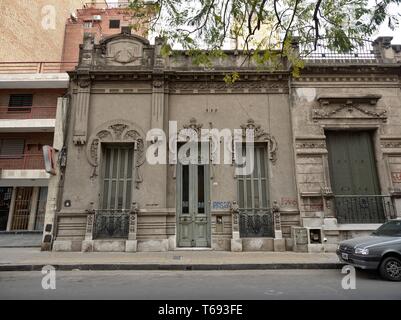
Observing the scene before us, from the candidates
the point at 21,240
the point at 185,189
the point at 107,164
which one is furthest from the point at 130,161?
the point at 21,240

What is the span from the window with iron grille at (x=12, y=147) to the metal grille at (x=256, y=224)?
1371 cm

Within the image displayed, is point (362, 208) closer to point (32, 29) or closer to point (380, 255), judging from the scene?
point (380, 255)

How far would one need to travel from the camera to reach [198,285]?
6.16 meters

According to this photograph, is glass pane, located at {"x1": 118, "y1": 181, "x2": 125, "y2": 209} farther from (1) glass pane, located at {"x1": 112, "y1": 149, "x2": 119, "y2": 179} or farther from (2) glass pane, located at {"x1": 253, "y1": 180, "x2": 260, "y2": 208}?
(2) glass pane, located at {"x1": 253, "y1": 180, "x2": 260, "y2": 208}

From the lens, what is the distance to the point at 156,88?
12.0m

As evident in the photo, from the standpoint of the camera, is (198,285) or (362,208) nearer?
(198,285)

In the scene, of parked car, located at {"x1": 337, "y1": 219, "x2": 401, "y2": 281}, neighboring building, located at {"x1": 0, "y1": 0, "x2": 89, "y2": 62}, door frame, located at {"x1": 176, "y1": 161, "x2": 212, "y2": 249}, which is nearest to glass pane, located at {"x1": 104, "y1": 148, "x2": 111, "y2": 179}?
door frame, located at {"x1": 176, "y1": 161, "x2": 212, "y2": 249}

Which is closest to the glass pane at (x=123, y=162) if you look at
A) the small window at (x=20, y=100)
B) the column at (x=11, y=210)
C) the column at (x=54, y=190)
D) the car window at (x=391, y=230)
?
the column at (x=54, y=190)

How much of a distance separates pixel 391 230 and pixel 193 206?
252 inches

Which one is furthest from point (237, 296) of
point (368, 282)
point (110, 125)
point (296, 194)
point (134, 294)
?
point (110, 125)

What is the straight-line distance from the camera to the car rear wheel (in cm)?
664

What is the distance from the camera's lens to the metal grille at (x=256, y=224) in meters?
11.1

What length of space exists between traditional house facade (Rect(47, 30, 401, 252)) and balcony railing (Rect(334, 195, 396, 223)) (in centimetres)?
4

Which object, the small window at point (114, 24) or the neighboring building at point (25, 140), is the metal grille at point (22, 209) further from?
the small window at point (114, 24)
